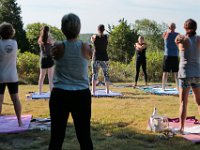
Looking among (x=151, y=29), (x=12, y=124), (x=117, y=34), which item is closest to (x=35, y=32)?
(x=151, y=29)

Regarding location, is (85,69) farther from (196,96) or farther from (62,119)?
(196,96)

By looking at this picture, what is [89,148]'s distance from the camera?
12.2ft

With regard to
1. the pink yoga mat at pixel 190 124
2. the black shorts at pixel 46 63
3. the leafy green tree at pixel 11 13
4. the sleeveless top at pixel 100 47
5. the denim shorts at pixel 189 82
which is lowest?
the pink yoga mat at pixel 190 124

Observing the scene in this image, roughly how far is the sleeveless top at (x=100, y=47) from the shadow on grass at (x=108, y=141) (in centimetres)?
360

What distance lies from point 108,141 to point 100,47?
14.3 feet

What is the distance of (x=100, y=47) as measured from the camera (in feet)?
31.1

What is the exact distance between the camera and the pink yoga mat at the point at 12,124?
5918mm

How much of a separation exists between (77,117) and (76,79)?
1.12 ft

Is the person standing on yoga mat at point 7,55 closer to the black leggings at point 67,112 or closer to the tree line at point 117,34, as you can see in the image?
the black leggings at point 67,112

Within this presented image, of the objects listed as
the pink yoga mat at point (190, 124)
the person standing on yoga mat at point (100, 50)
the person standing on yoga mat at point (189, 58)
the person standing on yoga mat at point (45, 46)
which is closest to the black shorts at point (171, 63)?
the person standing on yoga mat at point (100, 50)

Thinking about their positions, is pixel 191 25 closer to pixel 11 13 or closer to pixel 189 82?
pixel 189 82

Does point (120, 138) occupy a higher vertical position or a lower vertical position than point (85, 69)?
lower

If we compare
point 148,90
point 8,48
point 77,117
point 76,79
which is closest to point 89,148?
point 77,117

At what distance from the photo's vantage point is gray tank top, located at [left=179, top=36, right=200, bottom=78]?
5426 mm
